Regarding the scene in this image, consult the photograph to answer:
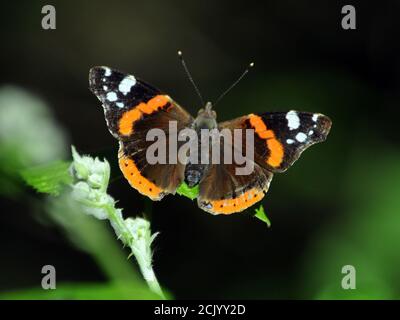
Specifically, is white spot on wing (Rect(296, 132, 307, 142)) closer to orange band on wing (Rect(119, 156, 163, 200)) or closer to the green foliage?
orange band on wing (Rect(119, 156, 163, 200))

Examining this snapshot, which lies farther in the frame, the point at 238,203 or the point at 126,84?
the point at 126,84

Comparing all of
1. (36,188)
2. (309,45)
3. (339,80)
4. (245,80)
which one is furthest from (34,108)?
(309,45)

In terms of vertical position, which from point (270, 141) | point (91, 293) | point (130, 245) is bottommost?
point (91, 293)

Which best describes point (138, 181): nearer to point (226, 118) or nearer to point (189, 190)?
point (189, 190)

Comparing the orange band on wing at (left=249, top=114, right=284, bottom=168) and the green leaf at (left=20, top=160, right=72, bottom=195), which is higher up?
the orange band on wing at (left=249, top=114, right=284, bottom=168)

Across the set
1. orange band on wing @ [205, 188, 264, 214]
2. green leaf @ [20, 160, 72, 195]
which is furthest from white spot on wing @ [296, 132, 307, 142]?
green leaf @ [20, 160, 72, 195]

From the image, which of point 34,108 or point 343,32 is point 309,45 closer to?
point 343,32

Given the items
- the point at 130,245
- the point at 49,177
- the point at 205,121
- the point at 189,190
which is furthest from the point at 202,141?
the point at 130,245
